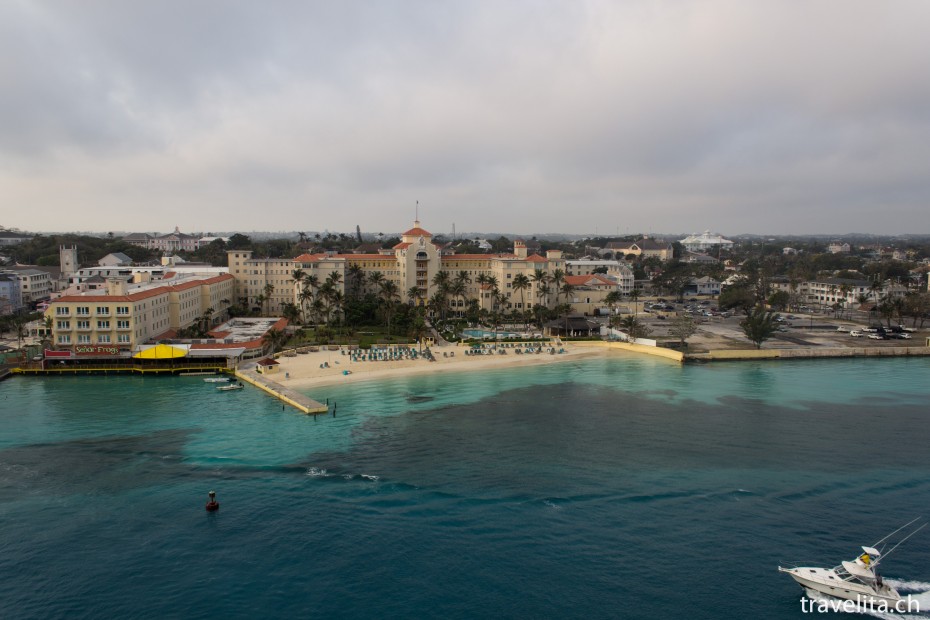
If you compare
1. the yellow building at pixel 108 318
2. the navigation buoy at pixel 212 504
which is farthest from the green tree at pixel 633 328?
the navigation buoy at pixel 212 504

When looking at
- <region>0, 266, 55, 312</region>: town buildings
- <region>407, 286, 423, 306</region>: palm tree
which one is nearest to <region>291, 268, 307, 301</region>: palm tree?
<region>407, 286, 423, 306</region>: palm tree

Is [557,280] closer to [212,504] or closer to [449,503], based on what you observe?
[449,503]

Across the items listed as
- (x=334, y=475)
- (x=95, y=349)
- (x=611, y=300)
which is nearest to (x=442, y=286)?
(x=611, y=300)

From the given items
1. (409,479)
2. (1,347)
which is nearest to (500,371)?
(409,479)

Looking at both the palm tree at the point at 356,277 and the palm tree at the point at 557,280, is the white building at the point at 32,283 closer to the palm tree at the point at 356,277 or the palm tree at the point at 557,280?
the palm tree at the point at 356,277

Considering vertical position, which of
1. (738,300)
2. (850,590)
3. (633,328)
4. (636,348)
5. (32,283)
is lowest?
(850,590)

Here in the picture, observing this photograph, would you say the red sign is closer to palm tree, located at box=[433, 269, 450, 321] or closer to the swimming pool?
the swimming pool
